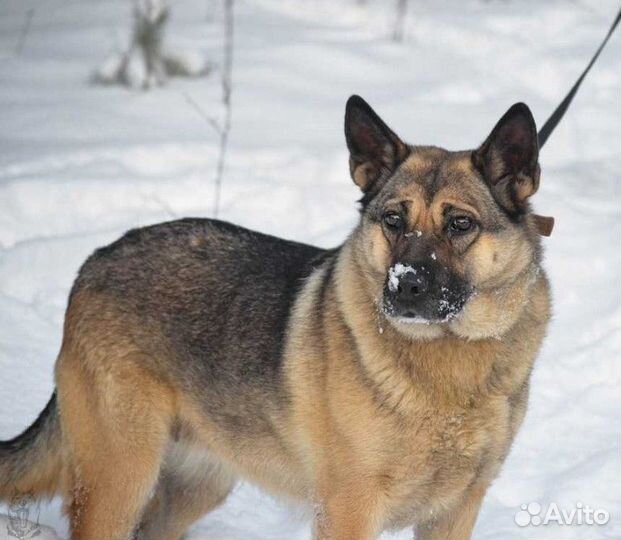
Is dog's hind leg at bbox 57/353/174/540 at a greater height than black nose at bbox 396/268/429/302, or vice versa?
black nose at bbox 396/268/429/302

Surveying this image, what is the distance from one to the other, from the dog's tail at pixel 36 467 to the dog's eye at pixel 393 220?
150 cm

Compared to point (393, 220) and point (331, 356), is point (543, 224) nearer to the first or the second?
point (393, 220)

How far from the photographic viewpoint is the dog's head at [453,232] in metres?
3.62

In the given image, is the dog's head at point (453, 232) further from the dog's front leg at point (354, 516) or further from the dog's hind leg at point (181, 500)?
the dog's hind leg at point (181, 500)

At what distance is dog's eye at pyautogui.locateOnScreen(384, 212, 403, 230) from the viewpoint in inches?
147

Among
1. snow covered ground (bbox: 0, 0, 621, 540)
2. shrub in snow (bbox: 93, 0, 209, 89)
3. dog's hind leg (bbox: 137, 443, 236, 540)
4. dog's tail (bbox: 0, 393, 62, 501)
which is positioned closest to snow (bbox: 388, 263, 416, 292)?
snow covered ground (bbox: 0, 0, 621, 540)

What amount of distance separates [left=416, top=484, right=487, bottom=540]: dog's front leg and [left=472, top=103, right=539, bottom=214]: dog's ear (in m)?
1.01

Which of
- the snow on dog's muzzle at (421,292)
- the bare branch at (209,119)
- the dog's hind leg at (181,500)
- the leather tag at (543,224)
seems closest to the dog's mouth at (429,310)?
the snow on dog's muzzle at (421,292)

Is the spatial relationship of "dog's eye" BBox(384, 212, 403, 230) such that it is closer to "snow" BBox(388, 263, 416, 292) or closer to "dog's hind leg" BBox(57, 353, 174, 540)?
"snow" BBox(388, 263, 416, 292)

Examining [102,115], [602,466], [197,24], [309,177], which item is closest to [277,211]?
[309,177]

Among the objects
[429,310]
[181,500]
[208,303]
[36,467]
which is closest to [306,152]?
[181,500]

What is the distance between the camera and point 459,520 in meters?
3.96

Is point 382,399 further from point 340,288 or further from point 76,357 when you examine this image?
point 76,357

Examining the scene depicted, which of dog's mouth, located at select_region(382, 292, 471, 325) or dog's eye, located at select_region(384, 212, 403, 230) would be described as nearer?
dog's mouth, located at select_region(382, 292, 471, 325)
